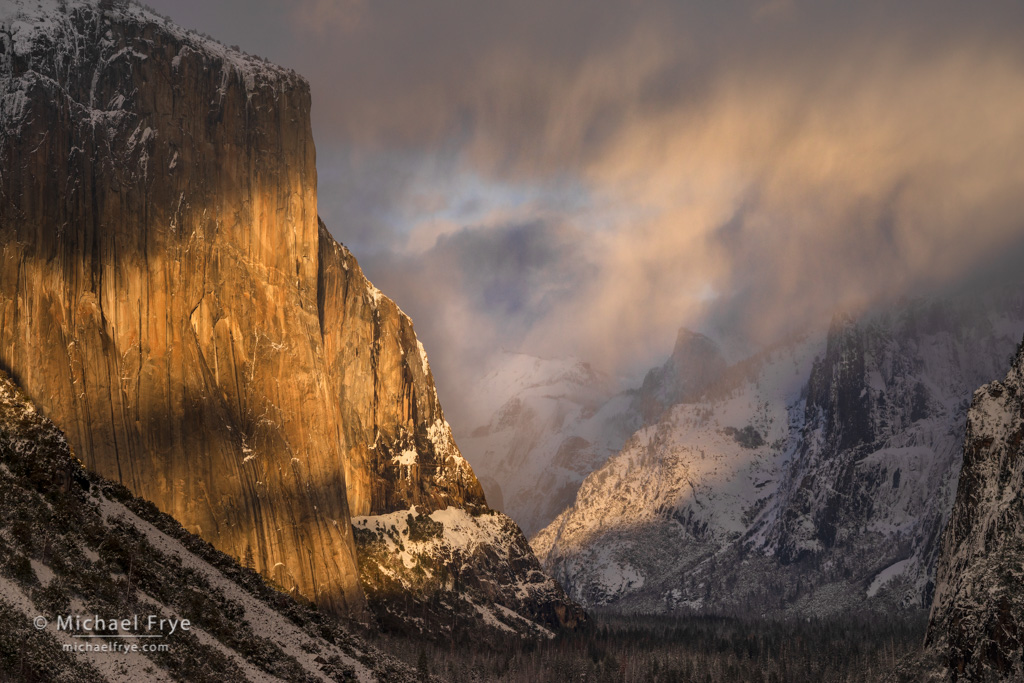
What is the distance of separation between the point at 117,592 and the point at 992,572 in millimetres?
139394

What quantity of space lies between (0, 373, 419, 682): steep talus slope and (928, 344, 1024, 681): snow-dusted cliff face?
311 ft

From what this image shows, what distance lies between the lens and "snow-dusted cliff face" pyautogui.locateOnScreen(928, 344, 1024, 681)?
554 ft

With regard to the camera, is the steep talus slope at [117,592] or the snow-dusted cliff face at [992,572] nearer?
the steep talus slope at [117,592]

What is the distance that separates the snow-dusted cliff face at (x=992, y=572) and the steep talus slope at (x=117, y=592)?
3730 inches

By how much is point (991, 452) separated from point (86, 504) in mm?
151616

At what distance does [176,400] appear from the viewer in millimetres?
198000

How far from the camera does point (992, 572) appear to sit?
585 ft

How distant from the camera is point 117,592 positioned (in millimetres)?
81625

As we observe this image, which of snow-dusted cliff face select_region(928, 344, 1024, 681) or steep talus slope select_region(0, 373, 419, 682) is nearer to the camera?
steep talus slope select_region(0, 373, 419, 682)

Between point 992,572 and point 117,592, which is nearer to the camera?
point 117,592

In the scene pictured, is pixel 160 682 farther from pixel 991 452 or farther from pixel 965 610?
pixel 991 452

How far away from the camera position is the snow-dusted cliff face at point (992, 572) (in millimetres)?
169000

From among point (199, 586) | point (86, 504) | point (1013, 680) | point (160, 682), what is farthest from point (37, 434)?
point (1013, 680)

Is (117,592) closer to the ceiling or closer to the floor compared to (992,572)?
closer to the ceiling
